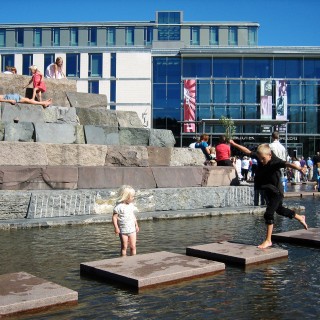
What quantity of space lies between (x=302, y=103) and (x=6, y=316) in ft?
165

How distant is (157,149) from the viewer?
36.6 ft

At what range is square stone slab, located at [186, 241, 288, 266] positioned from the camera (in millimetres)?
5434

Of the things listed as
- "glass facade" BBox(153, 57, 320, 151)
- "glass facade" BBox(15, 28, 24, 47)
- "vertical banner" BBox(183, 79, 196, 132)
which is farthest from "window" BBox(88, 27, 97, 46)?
"vertical banner" BBox(183, 79, 196, 132)

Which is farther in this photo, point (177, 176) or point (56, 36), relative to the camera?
point (56, 36)

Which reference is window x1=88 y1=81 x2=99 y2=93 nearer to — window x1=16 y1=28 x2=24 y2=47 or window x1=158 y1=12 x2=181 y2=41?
window x1=158 y1=12 x2=181 y2=41

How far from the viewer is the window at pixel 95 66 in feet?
174

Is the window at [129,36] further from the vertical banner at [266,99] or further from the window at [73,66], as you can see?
the vertical banner at [266,99]

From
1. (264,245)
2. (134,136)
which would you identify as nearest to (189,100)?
(134,136)

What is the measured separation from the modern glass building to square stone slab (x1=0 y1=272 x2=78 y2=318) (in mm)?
44063

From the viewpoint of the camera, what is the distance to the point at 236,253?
18.5 feet

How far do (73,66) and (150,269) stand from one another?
50.8 meters

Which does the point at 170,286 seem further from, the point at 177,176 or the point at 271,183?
the point at 177,176

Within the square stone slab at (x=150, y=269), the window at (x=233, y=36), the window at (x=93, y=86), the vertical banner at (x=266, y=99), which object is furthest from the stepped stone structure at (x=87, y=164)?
the window at (x=233, y=36)

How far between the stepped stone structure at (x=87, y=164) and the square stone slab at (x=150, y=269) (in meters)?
3.85
